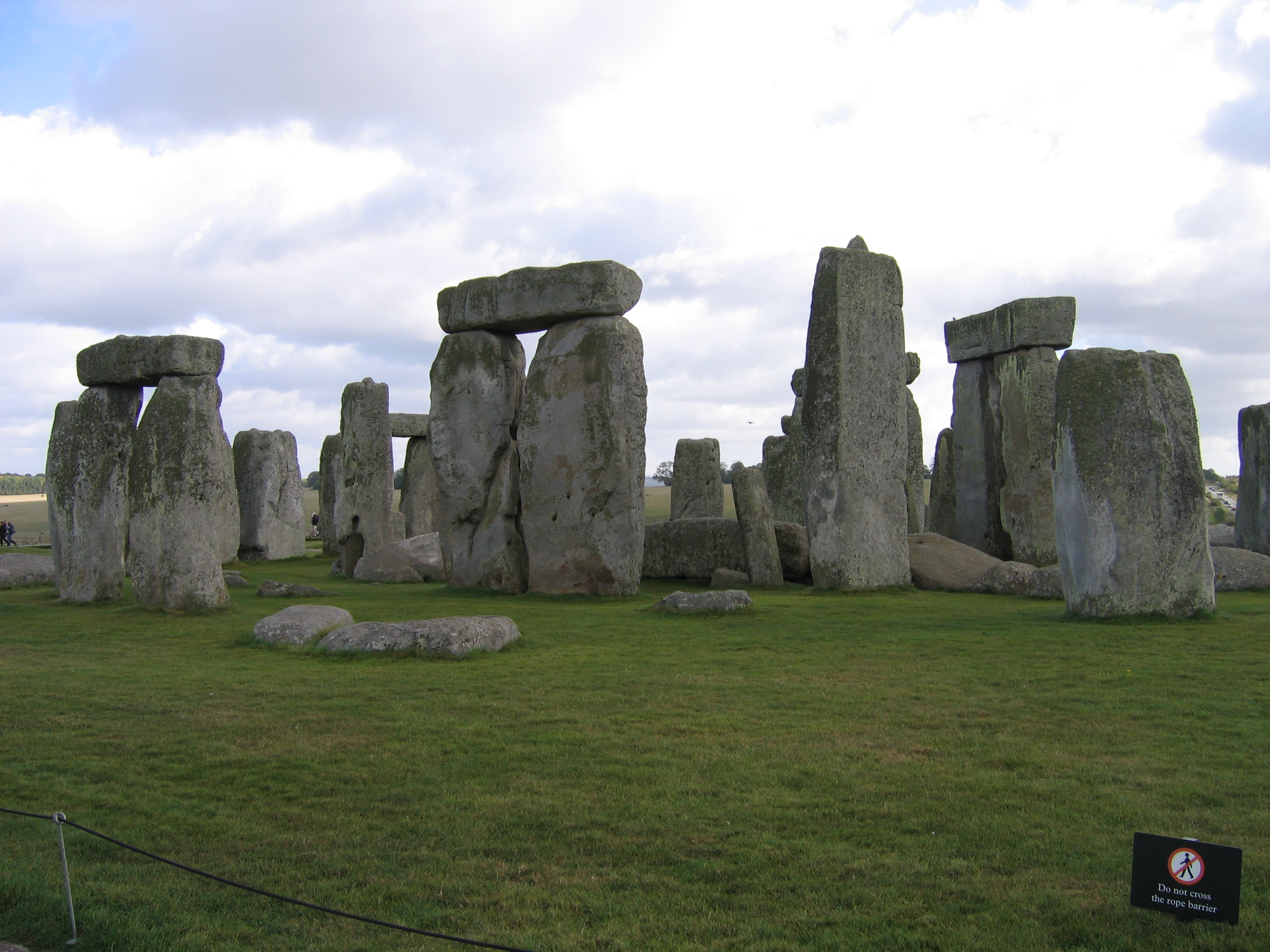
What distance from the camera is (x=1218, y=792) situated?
13.5ft

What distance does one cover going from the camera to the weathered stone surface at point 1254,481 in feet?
49.9

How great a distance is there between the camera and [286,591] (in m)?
12.4

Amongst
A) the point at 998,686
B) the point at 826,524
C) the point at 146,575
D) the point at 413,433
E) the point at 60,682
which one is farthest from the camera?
the point at 413,433

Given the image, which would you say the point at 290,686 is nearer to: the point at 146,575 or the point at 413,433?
the point at 146,575

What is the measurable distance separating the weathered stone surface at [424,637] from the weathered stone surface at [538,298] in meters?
5.63

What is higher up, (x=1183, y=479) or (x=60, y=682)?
(x=1183, y=479)

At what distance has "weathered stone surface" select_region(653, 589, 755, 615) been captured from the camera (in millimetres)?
10000

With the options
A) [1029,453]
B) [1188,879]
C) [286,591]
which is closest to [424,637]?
[286,591]

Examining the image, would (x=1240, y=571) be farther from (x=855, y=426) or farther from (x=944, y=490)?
(x=944, y=490)

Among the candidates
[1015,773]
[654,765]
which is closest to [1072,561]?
[1015,773]

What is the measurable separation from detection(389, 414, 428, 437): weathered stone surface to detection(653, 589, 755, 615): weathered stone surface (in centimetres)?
1394

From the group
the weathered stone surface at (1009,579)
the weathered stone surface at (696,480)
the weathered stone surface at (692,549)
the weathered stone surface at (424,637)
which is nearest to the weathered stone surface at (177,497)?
the weathered stone surface at (424,637)

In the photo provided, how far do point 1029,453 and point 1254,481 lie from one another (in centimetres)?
358

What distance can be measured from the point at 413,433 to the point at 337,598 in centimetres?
1144
